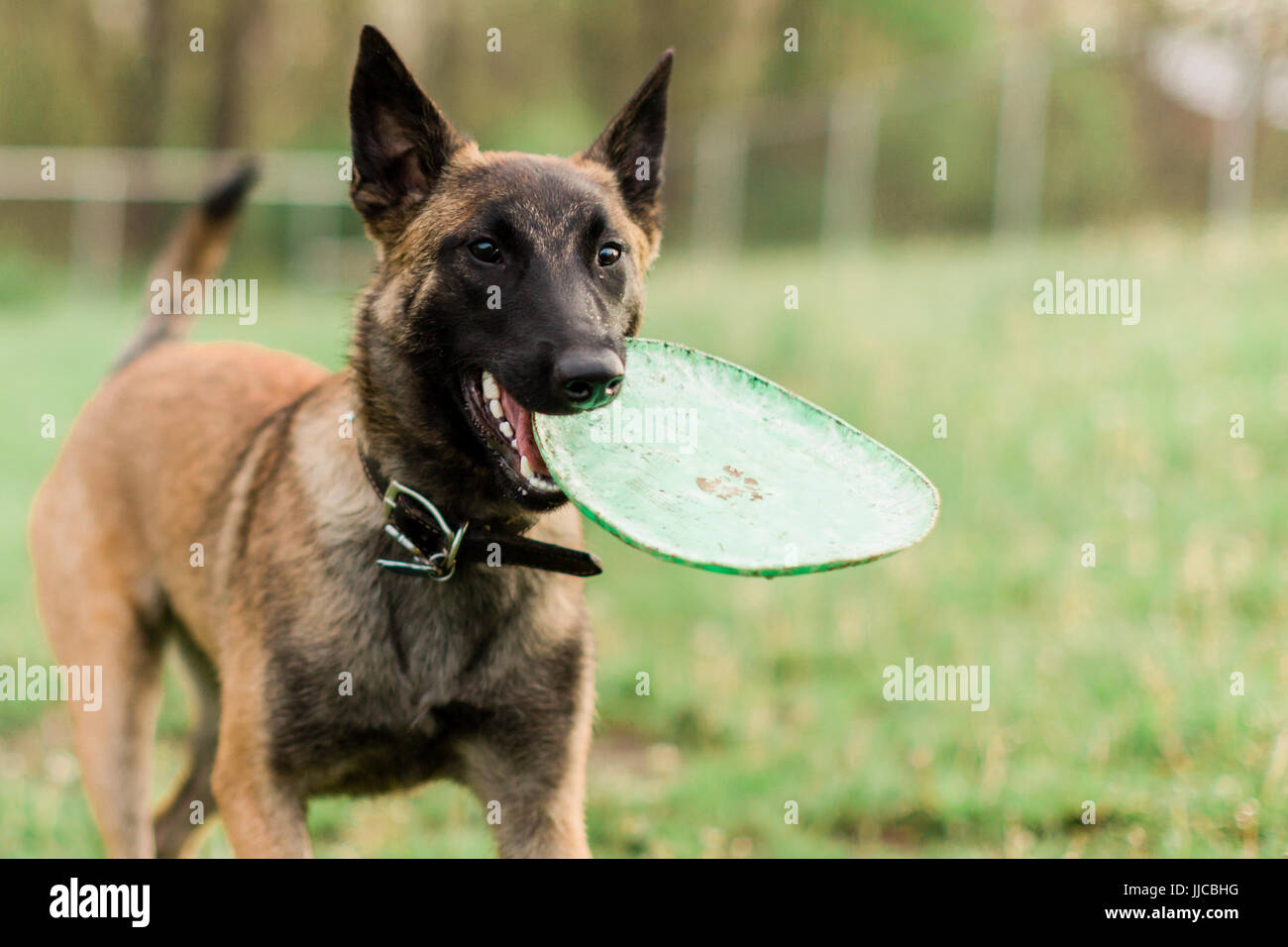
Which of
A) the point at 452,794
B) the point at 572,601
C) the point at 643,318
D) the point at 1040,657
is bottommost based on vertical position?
the point at 452,794

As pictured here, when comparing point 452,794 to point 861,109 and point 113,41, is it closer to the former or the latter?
point 861,109

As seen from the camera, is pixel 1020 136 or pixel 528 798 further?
pixel 1020 136

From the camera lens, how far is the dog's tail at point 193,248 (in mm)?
4805

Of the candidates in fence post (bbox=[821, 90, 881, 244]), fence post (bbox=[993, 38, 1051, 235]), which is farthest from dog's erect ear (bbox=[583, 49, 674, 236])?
fence post (bbox=[821, 90, 881, 244])

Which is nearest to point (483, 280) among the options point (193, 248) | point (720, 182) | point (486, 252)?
point (486, 252)

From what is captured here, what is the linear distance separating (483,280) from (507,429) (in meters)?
0.39

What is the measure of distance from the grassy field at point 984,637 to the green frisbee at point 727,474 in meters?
0.87

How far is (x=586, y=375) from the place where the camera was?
9.07 ft

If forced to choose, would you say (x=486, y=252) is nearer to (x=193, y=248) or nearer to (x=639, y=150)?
(x=639, y=150)

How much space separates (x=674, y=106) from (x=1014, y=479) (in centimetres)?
2686

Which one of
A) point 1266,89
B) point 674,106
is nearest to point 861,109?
point 1266,89

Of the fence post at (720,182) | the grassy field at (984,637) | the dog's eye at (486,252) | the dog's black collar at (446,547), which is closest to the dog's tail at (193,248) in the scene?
the grassy field at (984,637)

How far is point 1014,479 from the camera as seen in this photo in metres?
7.70
